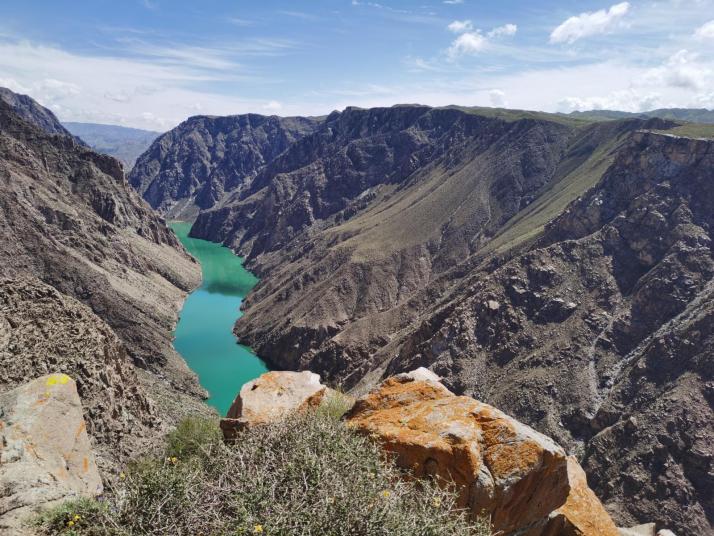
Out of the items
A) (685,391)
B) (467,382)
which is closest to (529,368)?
(467,382)

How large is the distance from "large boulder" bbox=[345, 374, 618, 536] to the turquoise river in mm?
63058

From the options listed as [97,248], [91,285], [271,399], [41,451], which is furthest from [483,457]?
[97,248]

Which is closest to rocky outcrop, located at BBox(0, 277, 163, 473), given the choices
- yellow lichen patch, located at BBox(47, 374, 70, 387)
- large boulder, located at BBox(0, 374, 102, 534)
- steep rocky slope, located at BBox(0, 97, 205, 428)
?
steep rocky slope, located at BBox(0, 97, 205, 428)

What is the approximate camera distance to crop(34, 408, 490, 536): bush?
8.51 m

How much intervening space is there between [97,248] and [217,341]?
3530 cm

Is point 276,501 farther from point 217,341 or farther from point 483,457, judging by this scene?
point 217,341

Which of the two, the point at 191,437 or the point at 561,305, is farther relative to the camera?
the point at 561,305

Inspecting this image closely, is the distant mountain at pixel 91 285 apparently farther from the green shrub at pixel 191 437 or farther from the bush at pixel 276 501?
the green shrub at pixel 191 437

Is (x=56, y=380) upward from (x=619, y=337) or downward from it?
upward

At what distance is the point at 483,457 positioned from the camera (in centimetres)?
1191

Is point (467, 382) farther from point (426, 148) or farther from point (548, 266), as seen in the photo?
point (426, 148)

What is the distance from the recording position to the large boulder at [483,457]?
11.6 meters

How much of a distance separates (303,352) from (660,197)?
214 ft

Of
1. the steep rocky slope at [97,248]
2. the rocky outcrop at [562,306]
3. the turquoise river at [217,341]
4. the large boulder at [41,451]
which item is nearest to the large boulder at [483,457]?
the large boulder at [41,451]
